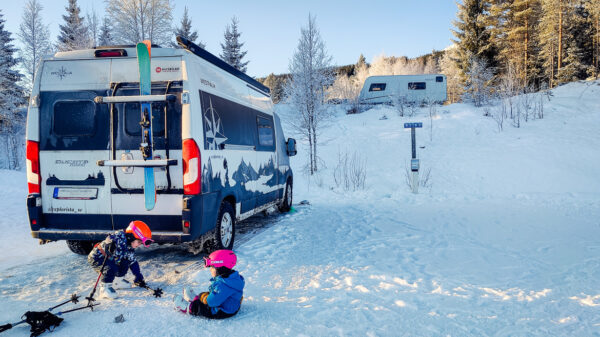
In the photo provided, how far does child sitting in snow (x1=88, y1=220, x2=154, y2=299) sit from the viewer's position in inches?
156

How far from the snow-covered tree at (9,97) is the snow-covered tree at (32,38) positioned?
3.19 feet

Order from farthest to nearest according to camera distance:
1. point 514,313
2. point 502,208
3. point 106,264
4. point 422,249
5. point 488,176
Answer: point 488,176
point 502,208
point 422,249
point 106,264
point 514,313

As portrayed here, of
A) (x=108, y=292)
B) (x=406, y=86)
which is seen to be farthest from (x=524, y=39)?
(x=108, y=292)

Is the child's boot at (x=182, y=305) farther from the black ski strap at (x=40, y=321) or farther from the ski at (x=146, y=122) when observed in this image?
the ski at (x=146, y=122)

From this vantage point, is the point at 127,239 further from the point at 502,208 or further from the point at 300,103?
the point at 300,103

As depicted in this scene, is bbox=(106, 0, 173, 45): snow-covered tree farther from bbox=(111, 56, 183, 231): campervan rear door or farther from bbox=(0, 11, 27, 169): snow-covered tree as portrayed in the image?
bbox=(111, 56, 183, 231): campervan rear door

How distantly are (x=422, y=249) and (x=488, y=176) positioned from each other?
362 inches

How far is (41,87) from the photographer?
15.6 feet

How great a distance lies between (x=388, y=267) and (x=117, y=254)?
356cm

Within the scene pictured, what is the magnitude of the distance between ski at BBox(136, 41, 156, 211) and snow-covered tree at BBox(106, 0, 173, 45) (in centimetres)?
2425

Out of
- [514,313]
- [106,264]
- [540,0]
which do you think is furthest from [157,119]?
[540,0]

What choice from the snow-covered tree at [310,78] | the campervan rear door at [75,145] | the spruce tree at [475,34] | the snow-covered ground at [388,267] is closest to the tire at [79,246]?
the snow-covered ground at [388,267]

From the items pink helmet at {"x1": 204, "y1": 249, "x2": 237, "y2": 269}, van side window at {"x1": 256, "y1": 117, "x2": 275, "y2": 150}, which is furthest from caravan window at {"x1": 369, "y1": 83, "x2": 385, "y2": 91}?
pink helmet at {"x1": 204, "y1": 249, "x2": 237, "y2": 269}

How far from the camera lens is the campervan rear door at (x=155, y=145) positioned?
4.60m
